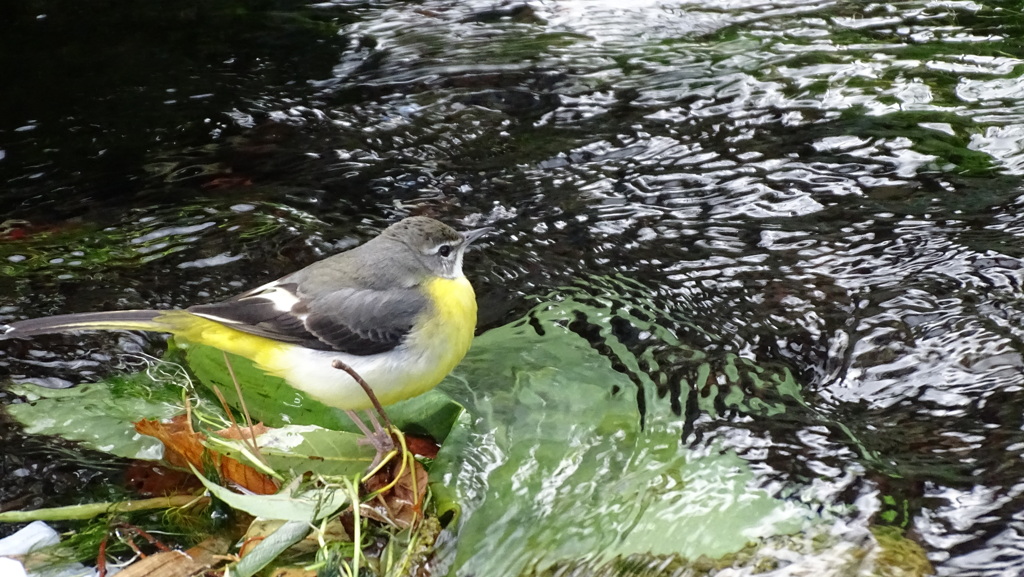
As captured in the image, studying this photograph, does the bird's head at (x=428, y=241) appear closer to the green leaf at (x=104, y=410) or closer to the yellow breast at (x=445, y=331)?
the yellow breast at (x=445, y=331)

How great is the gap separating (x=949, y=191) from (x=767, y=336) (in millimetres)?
1689

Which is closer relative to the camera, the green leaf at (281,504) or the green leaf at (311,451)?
the green leaf at (281,504)

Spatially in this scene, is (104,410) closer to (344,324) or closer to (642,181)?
(344,324)

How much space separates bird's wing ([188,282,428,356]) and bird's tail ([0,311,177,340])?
14 centimetres

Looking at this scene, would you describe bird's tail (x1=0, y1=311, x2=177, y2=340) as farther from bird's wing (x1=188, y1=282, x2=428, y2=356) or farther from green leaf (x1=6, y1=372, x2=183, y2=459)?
green leaf (x1=6, y1=372, x2=183, y2=459)

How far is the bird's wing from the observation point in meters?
4.16

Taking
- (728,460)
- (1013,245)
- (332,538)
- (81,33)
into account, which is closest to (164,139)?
(81,33)

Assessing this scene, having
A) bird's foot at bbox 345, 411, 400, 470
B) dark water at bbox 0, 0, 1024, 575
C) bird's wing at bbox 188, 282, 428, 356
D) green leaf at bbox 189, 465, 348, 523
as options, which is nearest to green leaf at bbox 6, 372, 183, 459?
dark water at bbox 0, 0, 1024, 575

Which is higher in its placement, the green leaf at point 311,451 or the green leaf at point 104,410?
the green leaf at point 311,451

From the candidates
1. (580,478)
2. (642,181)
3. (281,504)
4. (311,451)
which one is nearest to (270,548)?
(281,504)

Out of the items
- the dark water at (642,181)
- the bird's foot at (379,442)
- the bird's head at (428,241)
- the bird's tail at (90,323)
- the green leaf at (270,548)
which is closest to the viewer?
the green leaf at (270,548)

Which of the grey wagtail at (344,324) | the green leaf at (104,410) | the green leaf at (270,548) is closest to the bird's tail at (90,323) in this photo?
the grey wagtail at (344,324)

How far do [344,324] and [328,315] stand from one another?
79 mm

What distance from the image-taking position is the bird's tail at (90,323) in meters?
3.96
